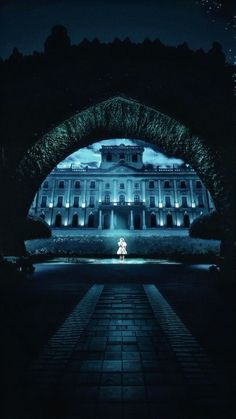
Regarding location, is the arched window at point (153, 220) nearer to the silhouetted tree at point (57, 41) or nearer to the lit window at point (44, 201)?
the lit window at point (44, 201)

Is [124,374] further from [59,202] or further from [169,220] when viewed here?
[59,202]

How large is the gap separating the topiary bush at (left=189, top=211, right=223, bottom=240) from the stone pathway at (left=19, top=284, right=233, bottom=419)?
265 centimetres

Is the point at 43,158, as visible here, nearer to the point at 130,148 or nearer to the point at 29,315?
the point at 29,315

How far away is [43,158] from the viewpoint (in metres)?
5.57

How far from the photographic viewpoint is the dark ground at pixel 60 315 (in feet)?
6.38

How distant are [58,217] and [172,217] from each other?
22168mm

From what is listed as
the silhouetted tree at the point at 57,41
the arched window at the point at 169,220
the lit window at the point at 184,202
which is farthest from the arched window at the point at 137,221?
the silhouetted tree at the point at 57,41

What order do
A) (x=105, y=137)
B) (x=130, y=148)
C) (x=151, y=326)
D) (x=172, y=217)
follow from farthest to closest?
(x=130, y=148) < (x=172, y=217) < (x=105, y=137) < (x=151, y=326)

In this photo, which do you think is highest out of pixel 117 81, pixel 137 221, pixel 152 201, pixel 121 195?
pixel 121 195

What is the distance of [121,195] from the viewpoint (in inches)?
1820

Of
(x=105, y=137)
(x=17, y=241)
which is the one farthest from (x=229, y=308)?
(x=105, y=137)

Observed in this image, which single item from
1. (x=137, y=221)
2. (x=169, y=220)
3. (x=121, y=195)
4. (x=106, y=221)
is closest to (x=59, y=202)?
(x=106, y=221)

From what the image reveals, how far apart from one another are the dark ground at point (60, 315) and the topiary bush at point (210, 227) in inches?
39.1

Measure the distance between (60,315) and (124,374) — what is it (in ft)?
5.00
